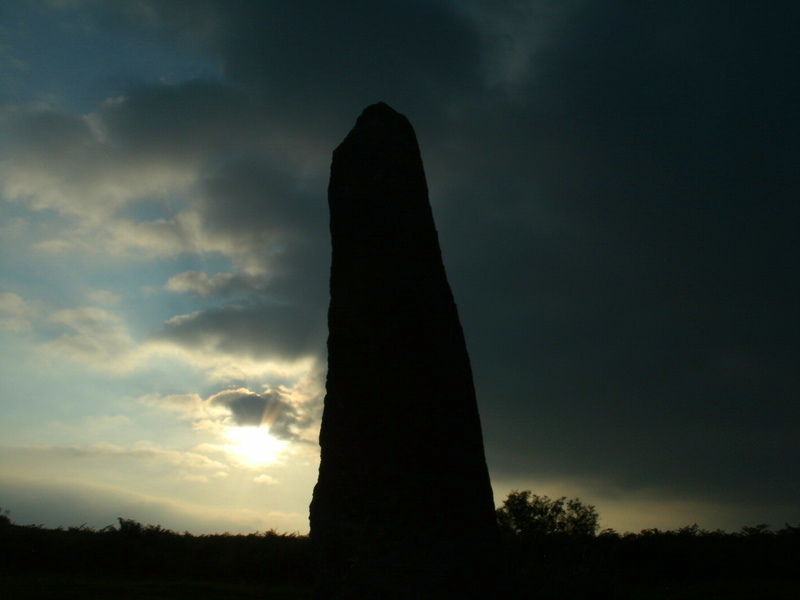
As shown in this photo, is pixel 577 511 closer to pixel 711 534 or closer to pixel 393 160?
pixel 711 534

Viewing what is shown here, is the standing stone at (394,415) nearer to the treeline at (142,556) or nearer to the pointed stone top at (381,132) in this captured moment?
the pointed stone top at (381,132)

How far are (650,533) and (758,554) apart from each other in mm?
2790

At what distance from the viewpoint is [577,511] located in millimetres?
34531

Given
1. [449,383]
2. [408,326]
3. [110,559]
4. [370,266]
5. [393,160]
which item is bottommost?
[110,559]

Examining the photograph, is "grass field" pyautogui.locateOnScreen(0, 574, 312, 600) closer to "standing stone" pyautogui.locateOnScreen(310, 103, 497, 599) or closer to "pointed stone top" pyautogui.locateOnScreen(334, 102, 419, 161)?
"standing stone" pyautogui.locateOnScreen(310, 103, 497, 599)

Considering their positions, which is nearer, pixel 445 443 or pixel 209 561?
pixel 445 443

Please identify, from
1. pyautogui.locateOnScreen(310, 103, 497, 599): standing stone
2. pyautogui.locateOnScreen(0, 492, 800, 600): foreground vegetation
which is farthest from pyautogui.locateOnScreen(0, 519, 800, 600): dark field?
pyautogui.locateOnScreen(310, 103, 497, 599): standing stone

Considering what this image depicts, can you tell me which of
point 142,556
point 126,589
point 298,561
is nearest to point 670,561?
point 298,561

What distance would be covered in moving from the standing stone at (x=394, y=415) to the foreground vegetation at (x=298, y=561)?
8.95 metres

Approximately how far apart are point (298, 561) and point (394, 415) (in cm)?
1331

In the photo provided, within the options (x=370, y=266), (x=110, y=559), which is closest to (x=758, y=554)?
(x=370, y=266)

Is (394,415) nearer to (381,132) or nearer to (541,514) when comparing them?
(381,132)

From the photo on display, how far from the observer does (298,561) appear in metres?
17.9

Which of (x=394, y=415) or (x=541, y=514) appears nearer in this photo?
(x=394, y=415)
